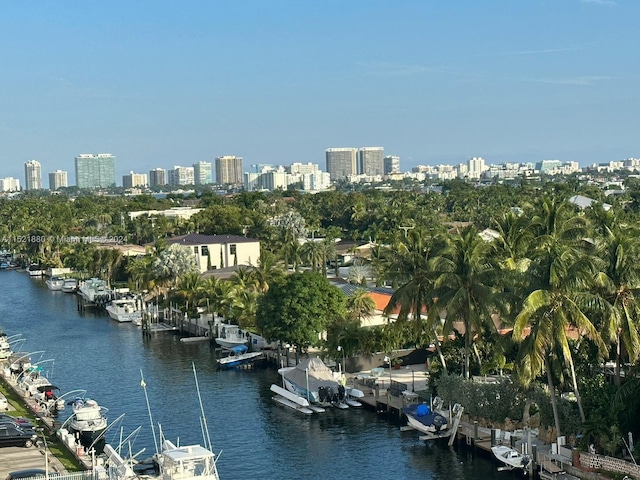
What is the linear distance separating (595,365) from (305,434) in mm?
13479

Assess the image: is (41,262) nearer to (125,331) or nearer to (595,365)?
(125,331)

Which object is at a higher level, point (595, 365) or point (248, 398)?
point (595, 365)

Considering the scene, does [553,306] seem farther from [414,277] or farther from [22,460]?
[22,460]

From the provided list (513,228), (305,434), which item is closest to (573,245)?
(513,228)

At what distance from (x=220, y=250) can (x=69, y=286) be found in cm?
1905

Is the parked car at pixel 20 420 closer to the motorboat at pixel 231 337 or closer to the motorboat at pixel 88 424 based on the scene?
the motorboat at pixel 88 424

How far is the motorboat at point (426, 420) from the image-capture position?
4203 centimetres

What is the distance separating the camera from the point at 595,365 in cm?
4038

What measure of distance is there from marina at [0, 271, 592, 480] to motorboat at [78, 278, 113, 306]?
18.7m

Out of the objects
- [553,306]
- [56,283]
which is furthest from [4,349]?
[56,283]

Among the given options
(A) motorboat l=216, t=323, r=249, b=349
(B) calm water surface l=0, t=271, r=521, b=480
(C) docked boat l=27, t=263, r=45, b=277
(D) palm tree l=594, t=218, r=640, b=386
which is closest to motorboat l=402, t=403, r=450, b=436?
(B) calm water surface l=0, t=271, r=521, b=480

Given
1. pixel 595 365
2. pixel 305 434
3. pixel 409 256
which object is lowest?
pixel 305 434

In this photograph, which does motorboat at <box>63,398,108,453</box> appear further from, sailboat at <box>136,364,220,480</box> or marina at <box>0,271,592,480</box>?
sailboat at <box>136,364,220,480</box>

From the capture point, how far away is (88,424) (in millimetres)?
43812
